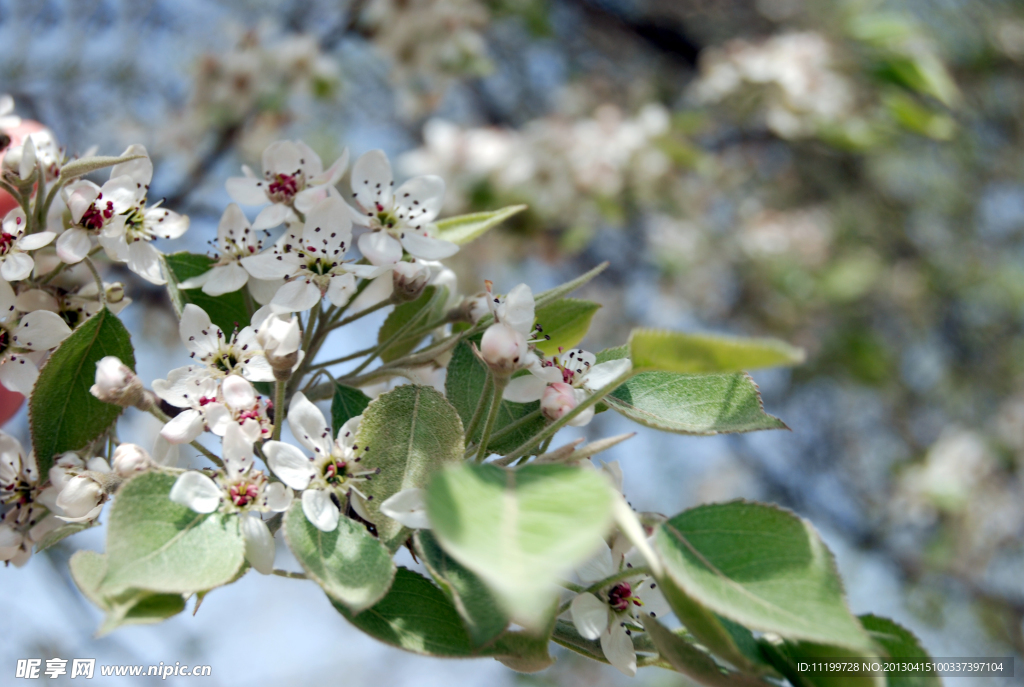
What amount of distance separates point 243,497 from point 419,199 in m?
0.35

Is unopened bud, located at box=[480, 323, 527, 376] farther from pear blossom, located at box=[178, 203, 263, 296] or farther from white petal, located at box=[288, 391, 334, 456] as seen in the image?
pear blossom, located at box=[178, 203, 263, 296]

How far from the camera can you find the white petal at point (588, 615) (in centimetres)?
56

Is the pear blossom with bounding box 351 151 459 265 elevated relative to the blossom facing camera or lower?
elevated

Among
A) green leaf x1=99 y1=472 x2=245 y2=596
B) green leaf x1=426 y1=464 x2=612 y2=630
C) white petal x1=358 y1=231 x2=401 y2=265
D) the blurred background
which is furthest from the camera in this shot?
the blurred background

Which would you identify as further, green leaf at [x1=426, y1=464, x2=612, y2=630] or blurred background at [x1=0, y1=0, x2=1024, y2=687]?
blurred background at [x1=0, y1=0, x2=1024, y2=687]

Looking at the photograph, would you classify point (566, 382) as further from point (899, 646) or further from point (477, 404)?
point (899, 646)

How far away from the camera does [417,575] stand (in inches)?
21.5

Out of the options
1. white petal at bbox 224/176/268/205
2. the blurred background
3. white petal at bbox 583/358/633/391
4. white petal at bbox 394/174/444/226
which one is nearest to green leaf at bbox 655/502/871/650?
white petal at bbox 583/358/633/391

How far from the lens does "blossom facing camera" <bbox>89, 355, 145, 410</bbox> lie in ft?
1.89

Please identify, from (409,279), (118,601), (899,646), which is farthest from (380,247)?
(899,646)

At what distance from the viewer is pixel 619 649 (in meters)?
0.56

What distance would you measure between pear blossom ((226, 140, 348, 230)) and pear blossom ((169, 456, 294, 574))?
0.26 m

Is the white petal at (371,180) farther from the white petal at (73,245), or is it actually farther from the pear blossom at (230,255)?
the white petal at (73,245)

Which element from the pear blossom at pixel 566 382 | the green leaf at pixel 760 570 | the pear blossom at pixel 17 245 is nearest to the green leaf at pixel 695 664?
the green leaf at pixel 760 570
